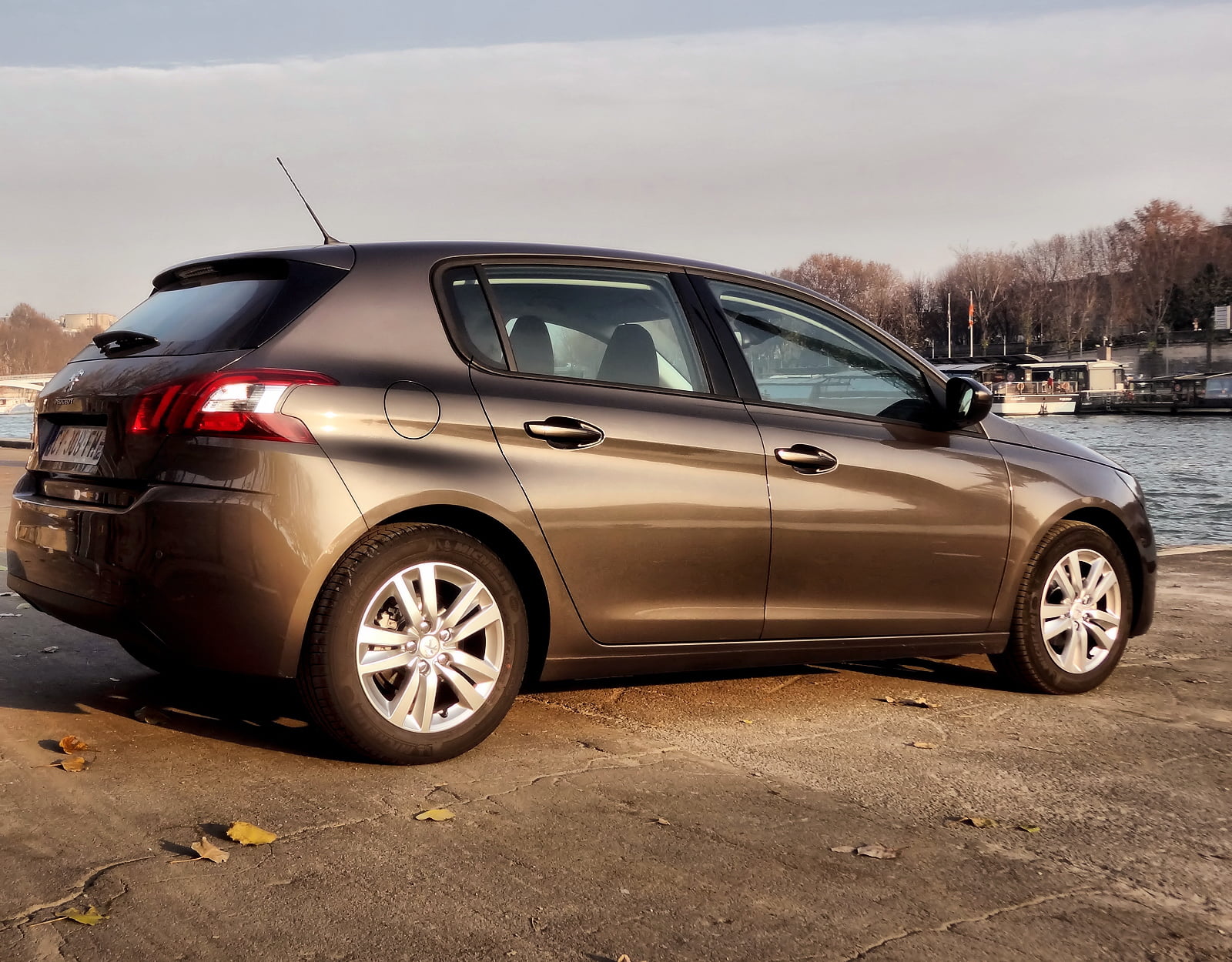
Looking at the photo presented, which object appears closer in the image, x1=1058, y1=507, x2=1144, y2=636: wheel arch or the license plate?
the license plate

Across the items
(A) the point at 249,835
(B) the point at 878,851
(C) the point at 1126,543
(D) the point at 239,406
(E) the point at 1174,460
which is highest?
(D) the point at 239,406

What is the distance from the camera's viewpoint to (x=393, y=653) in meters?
4.08

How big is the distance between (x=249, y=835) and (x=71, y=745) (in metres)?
1.19

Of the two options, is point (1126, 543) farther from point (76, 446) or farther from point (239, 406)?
point (76, 446)

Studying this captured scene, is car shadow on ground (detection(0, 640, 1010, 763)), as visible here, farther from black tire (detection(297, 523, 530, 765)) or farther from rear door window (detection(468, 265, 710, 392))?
rear door window (detection(468, 265, 710, 392))

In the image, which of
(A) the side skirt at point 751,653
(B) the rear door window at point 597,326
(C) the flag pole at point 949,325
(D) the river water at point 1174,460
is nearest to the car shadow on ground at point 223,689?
(A) the side skirt at point 751,653

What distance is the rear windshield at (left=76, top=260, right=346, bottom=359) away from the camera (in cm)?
412

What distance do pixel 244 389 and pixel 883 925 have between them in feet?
7.37

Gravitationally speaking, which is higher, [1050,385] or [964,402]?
[964,402]

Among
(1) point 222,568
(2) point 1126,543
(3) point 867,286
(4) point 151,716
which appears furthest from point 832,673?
(3) point 867,286

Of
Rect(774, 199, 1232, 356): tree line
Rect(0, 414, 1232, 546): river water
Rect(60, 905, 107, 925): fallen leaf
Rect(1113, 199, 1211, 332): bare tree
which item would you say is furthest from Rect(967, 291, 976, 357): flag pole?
Rect(60, 905, 107, 925): fallen leaf

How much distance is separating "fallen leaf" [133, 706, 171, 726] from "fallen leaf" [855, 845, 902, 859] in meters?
2.43

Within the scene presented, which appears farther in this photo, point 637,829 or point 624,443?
point 624,443

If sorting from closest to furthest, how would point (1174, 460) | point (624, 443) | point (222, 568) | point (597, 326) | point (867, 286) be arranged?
1. point (222, 568)
2. point (624, 443)
3. point (597, 326)
4. point (1174, 460)
5. point (867, 286)
